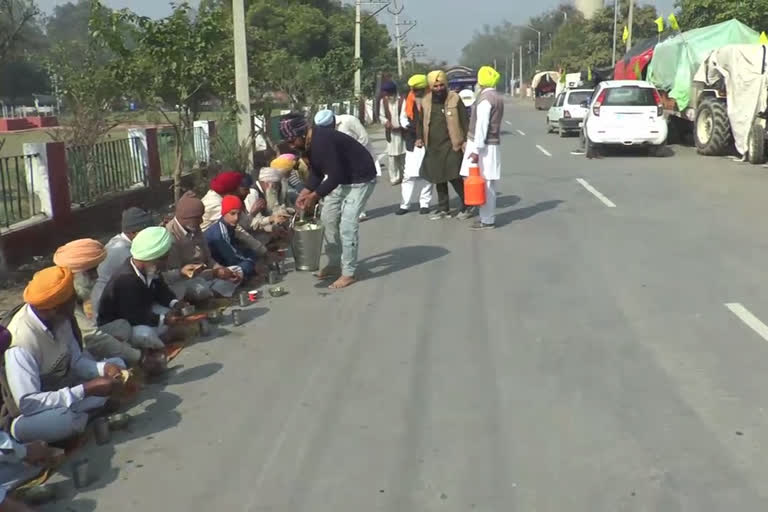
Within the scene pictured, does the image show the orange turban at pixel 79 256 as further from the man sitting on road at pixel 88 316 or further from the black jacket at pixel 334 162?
the black jacket at pixel 334 162

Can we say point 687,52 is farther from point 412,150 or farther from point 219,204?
point 219,204

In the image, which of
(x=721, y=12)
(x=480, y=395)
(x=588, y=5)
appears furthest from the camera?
(x=588, y=5)

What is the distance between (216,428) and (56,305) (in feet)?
3.38

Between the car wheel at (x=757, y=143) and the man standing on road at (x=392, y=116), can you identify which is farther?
the car wheel at (x=757, y=143)

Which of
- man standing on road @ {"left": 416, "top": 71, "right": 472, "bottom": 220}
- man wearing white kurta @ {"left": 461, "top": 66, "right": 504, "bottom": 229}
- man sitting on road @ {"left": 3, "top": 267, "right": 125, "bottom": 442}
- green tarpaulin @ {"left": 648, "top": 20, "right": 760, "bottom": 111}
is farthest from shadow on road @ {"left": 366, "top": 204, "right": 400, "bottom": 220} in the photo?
green tarpaulin @ {"left": 648, "top": 20, "right": 760, "bottom": 111}

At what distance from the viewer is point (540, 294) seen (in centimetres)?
688

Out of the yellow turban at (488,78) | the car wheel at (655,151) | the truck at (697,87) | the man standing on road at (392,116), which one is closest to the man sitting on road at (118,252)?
the yellow turban at (488,78)

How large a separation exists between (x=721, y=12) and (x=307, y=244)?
28.5 metres

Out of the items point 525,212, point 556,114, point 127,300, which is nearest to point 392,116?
point 525,212

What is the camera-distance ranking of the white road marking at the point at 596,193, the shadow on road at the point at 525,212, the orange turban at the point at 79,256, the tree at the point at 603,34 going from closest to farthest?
the orange turban at the point at 79,256 → the shadow on road at the point at 525,212 → the white road marking at the point at 596,193 → the tree at the point at 603,34

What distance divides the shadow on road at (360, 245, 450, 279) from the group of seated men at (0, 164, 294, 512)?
3.34 ft

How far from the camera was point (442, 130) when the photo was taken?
10227mm

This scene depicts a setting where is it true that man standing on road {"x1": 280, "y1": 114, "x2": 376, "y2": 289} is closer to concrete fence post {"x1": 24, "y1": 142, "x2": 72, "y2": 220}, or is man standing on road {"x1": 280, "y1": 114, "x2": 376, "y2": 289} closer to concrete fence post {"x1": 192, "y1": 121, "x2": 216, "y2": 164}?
concrete fence post {"x1": 24, "y1": 142, "x2": 72, "y2": 220}

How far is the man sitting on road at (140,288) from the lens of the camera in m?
5.36
